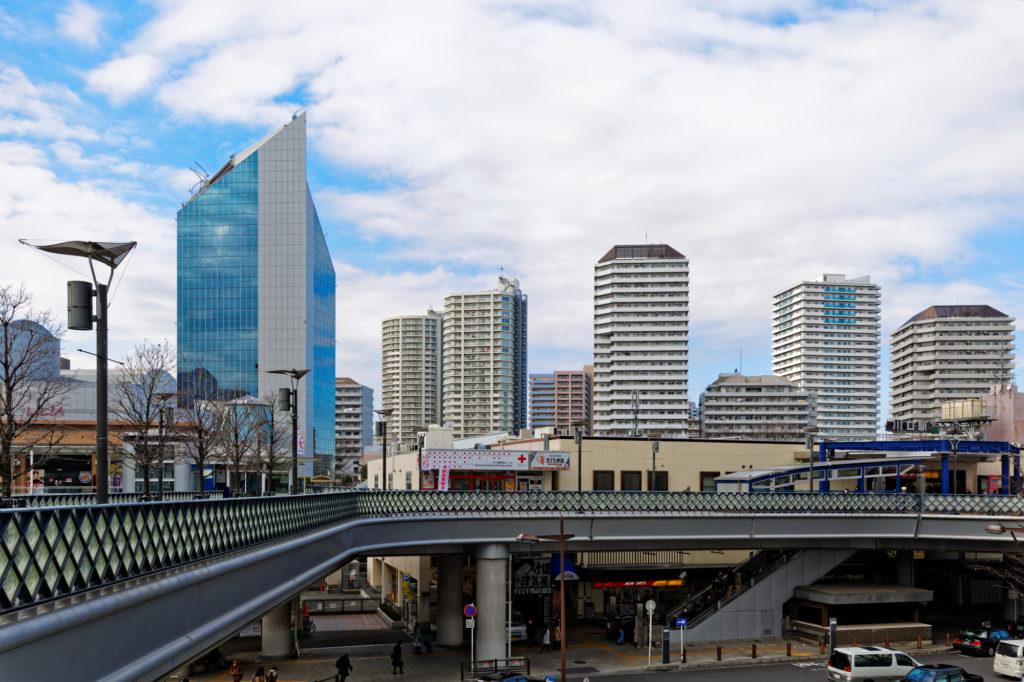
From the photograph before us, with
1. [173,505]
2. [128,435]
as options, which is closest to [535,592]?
[173,505]

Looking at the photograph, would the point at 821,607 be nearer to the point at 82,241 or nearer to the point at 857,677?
the point at 857,677

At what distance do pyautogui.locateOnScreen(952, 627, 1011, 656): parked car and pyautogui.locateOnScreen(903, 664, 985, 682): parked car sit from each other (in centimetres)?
1095

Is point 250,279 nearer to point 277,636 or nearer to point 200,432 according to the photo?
point 200,432

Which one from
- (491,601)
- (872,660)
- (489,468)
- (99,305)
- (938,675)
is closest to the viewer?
(99,305)

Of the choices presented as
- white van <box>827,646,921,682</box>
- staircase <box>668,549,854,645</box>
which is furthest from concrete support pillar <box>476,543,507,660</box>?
white van <box>827,646,921,682</box>

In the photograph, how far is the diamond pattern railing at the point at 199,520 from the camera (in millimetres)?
10594

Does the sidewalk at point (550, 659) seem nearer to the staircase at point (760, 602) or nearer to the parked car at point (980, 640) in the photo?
the staircase at point (760, 602)

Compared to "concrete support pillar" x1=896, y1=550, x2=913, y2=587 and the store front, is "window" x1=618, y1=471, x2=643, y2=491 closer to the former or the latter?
the store front

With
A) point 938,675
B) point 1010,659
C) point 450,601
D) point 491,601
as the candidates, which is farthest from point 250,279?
point 938,675

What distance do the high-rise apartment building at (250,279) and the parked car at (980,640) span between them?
13192 centimetres

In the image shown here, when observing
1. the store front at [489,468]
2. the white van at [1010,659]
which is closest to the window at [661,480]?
the store front at [489,468]

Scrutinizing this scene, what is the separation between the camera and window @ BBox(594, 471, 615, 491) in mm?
58406

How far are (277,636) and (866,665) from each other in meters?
25.2

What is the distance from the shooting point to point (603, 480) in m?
58.5
